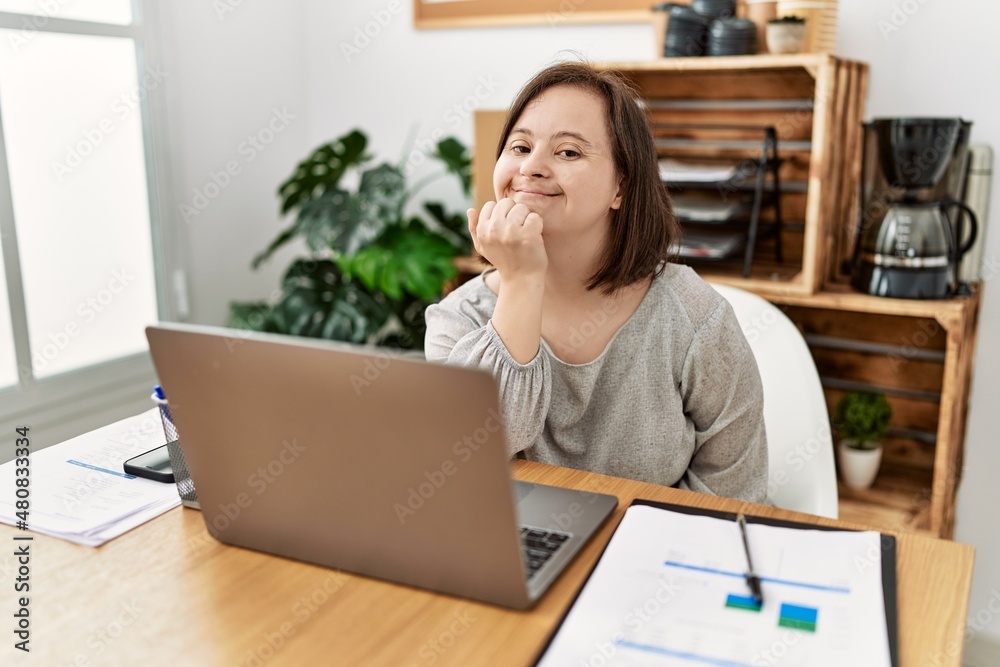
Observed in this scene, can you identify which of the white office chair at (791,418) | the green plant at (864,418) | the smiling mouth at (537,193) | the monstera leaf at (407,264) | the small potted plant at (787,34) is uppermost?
the small potted plant at (787,34)

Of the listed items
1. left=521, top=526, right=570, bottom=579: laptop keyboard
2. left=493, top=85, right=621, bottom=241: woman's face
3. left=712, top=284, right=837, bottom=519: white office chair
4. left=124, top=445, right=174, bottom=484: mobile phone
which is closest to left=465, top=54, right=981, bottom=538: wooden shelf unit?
left=712, top=284, right=837, bottom=519: white office chair

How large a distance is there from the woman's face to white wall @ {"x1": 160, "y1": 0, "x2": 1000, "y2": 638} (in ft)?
3.70

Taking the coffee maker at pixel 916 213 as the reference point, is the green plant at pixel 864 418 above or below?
below

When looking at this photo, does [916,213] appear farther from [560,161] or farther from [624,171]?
[560,161]

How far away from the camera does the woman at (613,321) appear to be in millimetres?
1195

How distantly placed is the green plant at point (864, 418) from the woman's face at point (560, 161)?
3.49 feet

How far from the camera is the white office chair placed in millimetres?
1308

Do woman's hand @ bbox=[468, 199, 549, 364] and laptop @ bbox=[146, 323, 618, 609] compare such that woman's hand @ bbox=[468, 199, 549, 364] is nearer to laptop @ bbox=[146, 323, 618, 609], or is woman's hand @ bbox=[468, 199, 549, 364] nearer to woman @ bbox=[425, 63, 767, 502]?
woman @ bbox=[425, 63, 767, 502]

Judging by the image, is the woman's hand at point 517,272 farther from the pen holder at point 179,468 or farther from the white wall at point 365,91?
the white wall at point 365,91

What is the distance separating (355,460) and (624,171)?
713 millimetres

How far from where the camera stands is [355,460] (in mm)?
721

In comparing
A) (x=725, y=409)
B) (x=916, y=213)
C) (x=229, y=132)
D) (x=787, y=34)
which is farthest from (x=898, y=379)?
(x=229, y=132)

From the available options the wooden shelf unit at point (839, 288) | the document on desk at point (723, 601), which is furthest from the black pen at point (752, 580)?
the wooden shelf unit at point (839, 288)

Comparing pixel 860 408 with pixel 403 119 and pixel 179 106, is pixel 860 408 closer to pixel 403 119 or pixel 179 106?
pixel 403 119
